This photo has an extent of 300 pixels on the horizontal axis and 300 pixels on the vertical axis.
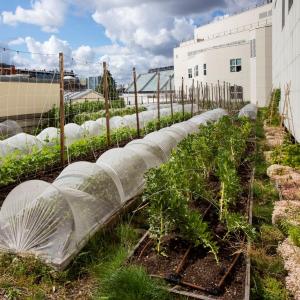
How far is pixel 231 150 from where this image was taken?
7.69 metres

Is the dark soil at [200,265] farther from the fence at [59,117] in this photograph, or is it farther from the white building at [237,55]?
the white building at [237,55]

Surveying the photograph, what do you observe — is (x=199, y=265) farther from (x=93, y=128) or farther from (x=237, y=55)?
(x=237, y=55)

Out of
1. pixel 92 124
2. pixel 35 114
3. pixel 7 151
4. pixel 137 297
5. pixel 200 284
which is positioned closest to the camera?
pixel 137 297

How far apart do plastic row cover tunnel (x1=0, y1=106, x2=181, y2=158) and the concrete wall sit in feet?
14.2

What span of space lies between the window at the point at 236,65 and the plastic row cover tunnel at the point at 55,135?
2067 centimetres

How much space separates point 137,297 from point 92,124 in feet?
31.2

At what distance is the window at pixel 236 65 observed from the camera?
35.7 metres

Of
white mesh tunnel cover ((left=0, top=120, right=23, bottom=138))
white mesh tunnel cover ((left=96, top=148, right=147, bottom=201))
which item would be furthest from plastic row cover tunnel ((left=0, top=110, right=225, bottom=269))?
white mesh tunnel cover ((left=0, top=120, right=23, bottom=138))

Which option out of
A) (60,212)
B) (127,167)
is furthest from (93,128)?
(60,212)

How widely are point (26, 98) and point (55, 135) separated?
874 cm

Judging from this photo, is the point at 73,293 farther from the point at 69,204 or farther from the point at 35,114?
the point at 35,114

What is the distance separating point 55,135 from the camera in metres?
10.4

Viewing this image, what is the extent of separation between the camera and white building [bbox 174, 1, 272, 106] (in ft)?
99.8

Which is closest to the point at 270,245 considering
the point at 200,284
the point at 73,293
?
the point at 200,284
